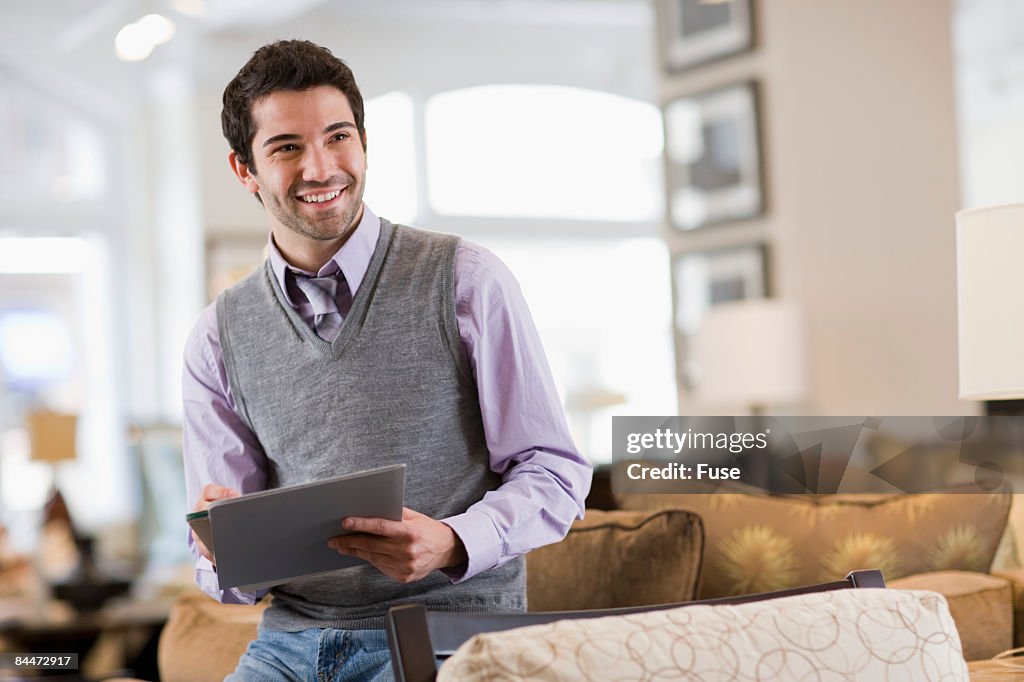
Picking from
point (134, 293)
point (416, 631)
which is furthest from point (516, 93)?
point (416, 631)

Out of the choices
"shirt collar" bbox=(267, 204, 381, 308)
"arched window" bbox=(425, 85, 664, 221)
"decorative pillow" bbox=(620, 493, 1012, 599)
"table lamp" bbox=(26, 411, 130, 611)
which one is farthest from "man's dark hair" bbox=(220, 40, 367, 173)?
"arched window" bbox=(425, 85, 664, 221)

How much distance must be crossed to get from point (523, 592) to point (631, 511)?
0.36 meters

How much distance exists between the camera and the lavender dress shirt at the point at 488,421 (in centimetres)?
150

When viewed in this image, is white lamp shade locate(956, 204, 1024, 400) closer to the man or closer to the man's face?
the man

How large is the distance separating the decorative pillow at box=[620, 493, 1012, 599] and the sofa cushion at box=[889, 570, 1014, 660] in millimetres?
117

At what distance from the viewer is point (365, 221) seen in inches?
66.2

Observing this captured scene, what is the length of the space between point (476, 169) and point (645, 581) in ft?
21.3

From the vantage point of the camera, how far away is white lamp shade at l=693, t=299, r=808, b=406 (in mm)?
4250

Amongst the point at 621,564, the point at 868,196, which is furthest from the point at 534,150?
the point at 621,564

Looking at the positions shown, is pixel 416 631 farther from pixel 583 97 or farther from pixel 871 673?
pixel 583 97

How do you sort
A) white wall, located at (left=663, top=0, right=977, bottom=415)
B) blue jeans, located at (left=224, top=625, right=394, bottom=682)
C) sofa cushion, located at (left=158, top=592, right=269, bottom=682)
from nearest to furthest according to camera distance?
blue jeans, located at (left=224, top=625, right=394, bottom=682) < sofa cushion, located at (left=158, top=592, right=269, bottom=682) < white wall, located at (left=663, top=0, right=977, bottom=415)

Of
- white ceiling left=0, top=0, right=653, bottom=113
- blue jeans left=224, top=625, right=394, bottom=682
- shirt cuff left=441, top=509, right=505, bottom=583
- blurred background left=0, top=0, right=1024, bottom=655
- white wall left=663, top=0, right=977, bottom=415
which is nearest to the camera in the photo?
shirt cuff left=441, top=509, right=505, bottom=583

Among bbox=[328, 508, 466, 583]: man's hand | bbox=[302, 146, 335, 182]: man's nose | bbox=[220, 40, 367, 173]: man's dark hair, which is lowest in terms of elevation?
bbox=[328, 508, 466, 583]: man's hand

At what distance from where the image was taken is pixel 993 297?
1.85 metres
